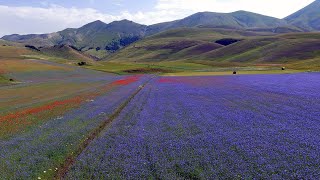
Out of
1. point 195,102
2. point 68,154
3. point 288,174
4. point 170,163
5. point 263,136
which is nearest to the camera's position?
point 288,174

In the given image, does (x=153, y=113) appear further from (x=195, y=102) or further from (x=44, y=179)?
(x=44, y=179)

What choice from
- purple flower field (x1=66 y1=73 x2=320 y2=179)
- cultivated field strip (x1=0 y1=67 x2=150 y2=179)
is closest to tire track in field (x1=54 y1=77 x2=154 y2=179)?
cultivated field strip (x1=0 y1=67 x2=150 y2=179)

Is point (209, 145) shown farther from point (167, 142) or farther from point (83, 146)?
point (83, 146)

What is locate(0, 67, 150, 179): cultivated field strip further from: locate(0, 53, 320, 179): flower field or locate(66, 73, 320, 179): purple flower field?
locate(66, 73, 320, 179): purple flower field

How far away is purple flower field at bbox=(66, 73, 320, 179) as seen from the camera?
15612mm

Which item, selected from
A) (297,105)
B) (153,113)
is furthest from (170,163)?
(297,105)

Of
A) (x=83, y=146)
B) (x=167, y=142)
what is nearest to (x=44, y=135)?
(x=83, y=146)

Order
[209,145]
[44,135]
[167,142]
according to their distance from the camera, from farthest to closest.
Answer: [44,135] → [167,142] → [209,145]

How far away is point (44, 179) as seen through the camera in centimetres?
1587

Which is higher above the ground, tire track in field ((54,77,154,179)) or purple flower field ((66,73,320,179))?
purple flower field ((66,73,320,179))

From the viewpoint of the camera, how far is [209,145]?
65.9 feet

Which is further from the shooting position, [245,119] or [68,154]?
[245,119]

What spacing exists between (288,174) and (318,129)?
9.69 m

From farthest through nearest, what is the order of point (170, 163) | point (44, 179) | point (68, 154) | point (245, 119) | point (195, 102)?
point (195, 102) → point (245, 119) → point (68, 154) → point (170, 163) → point (44, 179)
